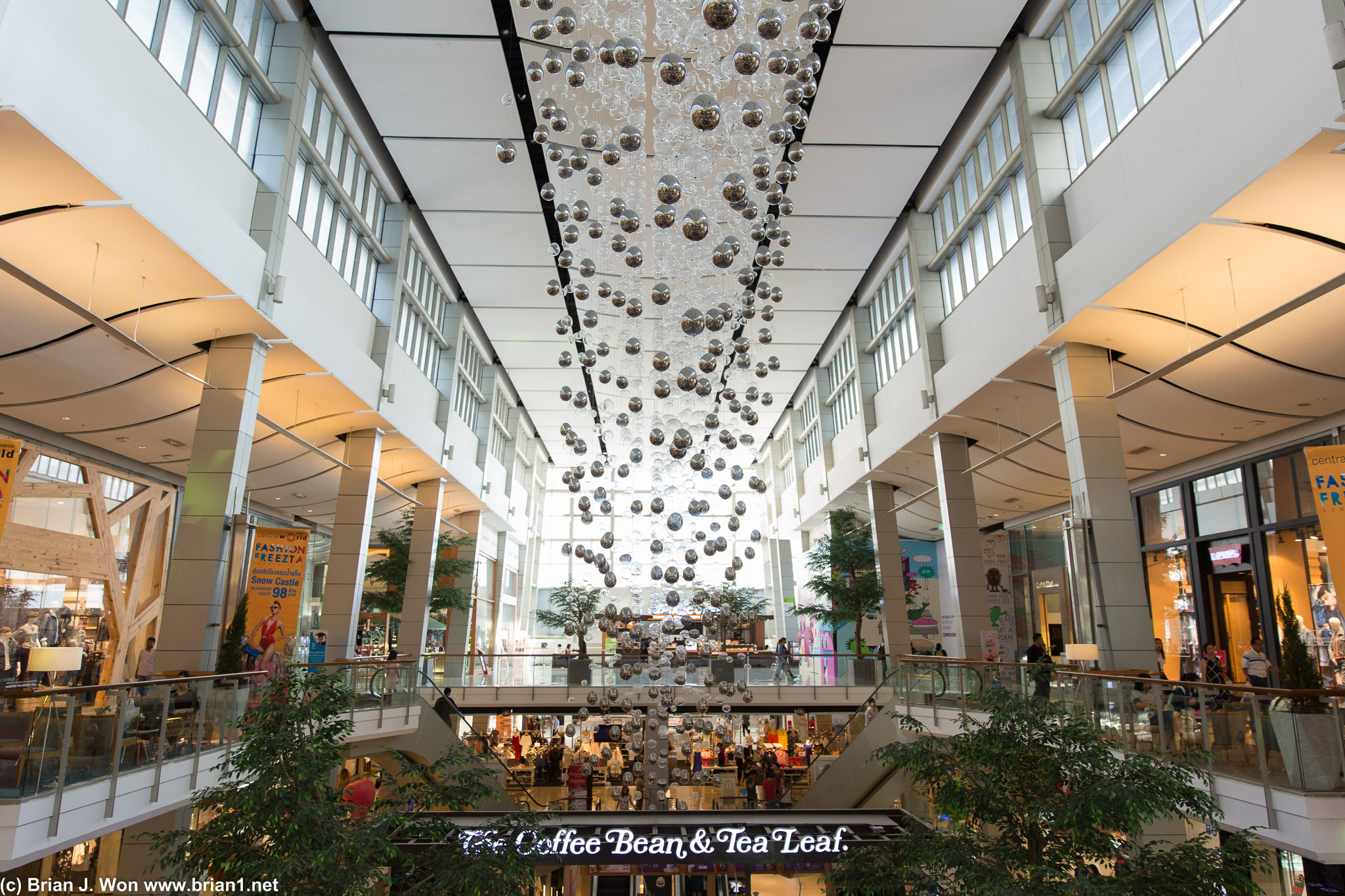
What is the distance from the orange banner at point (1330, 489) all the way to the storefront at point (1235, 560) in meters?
6.29

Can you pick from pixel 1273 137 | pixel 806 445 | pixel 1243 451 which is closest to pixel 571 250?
pixel 1273 137

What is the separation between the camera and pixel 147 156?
6500 millimetres

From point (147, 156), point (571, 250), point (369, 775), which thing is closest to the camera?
point (571, 250)

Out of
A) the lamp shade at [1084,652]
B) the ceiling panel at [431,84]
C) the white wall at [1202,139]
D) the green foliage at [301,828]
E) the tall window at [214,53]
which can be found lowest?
the green foliage at [301,828]

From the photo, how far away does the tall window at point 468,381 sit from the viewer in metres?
17.7

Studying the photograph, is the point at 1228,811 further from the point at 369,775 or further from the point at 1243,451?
the point at 369,775

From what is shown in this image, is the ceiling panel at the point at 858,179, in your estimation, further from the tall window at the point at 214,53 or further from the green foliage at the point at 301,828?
the green foliage at the point at 301,828

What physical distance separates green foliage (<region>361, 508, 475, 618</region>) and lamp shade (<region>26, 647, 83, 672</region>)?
8432mm

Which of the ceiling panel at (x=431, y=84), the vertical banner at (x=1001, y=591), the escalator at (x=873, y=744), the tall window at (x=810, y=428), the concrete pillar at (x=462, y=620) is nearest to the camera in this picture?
the ceiling panel at (x=431, y=84)

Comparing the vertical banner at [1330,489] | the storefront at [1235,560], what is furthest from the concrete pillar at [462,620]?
the vertical banner at [1330,489]

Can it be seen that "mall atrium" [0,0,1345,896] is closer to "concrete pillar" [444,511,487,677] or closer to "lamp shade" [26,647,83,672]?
"concrete pillar" [444,511,487,677]

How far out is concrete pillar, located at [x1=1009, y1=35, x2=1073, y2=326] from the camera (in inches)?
360

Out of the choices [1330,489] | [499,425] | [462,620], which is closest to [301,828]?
[1330,489]

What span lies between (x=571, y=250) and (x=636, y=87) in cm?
105
